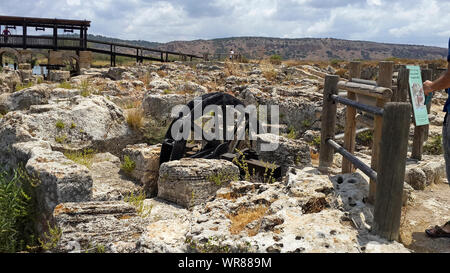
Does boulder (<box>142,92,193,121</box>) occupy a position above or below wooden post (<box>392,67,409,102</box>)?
below

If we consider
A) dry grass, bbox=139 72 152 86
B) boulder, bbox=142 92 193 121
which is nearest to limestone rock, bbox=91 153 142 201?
boulder, bbox=142 92 193 121

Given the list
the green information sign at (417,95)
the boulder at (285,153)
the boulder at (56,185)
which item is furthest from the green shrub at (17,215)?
the green information sign at (417,95)

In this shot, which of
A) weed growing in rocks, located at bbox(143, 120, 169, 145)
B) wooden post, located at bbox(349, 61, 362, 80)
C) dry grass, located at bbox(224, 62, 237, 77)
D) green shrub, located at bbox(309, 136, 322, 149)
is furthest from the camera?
dry grass, located at bbox(224, 62, 237, 77)

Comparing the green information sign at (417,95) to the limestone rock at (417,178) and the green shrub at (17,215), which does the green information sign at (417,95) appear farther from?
the green shrub at (17,215)

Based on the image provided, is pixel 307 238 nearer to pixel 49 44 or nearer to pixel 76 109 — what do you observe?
pixel 76 109

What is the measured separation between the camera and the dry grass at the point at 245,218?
11.0ft

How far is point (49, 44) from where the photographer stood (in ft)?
97.0

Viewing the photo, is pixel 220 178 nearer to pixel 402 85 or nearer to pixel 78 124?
pixel 402 85

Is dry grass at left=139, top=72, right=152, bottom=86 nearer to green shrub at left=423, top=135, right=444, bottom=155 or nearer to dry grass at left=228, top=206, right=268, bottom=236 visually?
green shrub at left=423, top=135, right=444, bottom=155

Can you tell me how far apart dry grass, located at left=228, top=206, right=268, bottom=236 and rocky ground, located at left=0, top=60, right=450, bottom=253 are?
0.01 meters

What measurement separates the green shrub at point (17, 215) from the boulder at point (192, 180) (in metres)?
1.76

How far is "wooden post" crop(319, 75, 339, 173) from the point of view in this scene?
5.10 metres

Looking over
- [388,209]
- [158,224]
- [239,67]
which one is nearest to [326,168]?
[388,209]
